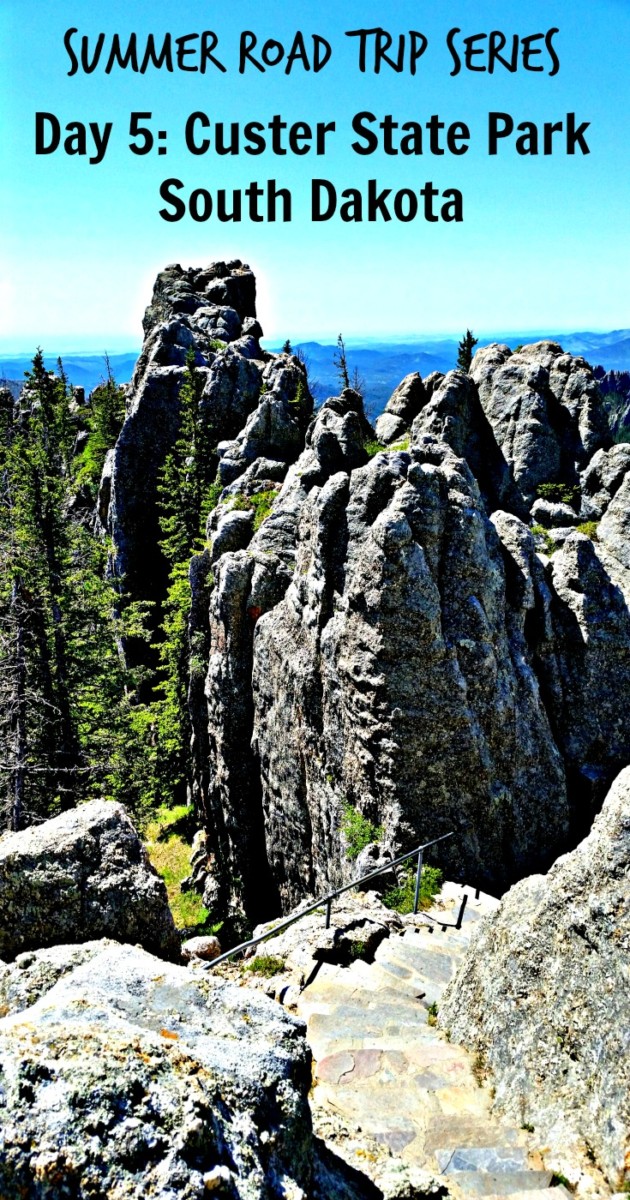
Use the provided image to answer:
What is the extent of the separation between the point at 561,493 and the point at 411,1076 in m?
22.3

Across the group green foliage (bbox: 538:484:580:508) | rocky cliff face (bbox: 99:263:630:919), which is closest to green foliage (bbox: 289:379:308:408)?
rocky cliff face (bbox: 99:263:630:919)

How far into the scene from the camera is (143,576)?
178 ft

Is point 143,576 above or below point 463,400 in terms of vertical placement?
below

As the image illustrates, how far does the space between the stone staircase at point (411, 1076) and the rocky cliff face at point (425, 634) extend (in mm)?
5226

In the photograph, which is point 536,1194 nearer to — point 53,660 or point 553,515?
point 553,515

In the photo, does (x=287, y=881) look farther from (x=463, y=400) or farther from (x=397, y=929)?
(x=463, y=400)

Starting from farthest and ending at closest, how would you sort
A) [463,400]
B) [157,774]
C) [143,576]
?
1. [143,576]
2. [157,774]
3. [463,400]

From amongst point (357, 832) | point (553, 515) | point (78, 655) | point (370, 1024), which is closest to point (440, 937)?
point (370, 1024)

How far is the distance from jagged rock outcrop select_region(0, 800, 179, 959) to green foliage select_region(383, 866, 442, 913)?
26.6 feet

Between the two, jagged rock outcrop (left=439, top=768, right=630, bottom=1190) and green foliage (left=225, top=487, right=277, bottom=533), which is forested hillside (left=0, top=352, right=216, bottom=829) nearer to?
green foliage (left=225, top=487, right=277, bottom=533)

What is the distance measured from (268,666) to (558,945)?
1923 cm

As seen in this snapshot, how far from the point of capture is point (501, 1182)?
295 inches

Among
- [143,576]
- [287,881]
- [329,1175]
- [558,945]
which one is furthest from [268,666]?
[143,576]

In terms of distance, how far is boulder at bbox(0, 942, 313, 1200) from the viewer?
175 inches
